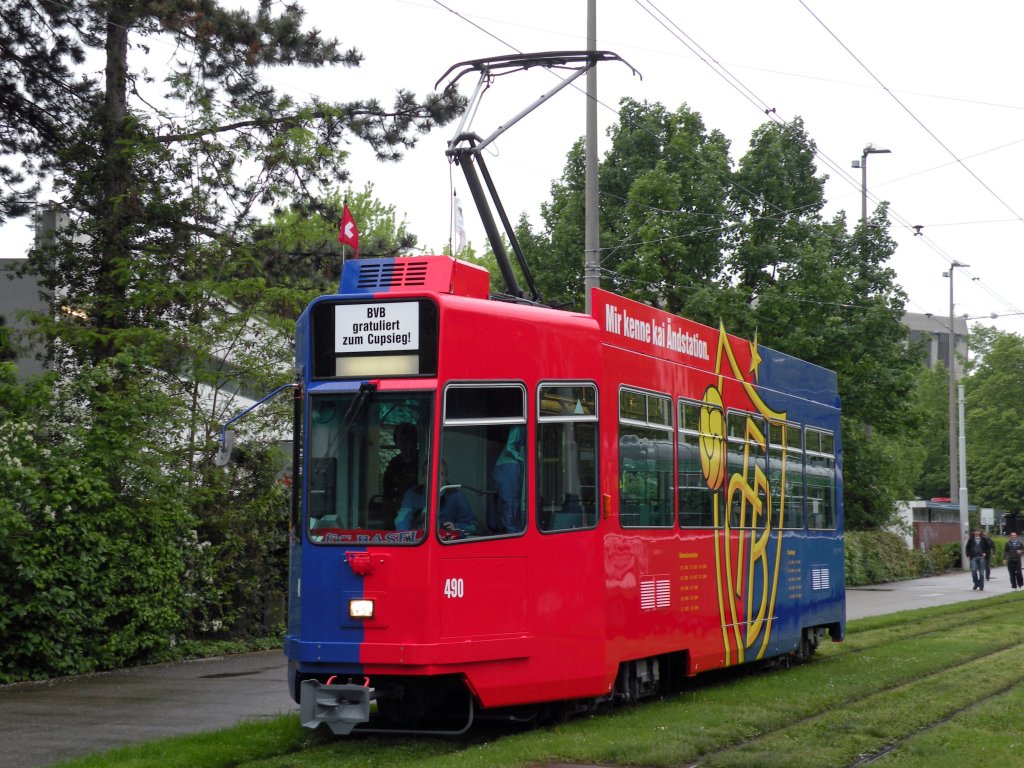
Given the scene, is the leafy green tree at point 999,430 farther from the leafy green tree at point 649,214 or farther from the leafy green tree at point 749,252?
the leafy green tree at point 649,214

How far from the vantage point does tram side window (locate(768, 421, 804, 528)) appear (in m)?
15.3

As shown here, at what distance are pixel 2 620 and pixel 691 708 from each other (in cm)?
692

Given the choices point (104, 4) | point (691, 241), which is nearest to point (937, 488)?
point (691, 241)

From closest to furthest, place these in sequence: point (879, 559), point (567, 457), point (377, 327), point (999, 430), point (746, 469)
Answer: point (377, 327) → point (567, 457) → point (746, 469) → point (879, 559) → point (999, 430)

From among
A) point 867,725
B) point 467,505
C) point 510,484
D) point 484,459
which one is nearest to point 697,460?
point 867,725

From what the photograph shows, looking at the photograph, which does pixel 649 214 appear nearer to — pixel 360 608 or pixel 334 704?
pixel 360 608

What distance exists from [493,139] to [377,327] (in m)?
4.67

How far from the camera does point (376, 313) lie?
32.9 feet

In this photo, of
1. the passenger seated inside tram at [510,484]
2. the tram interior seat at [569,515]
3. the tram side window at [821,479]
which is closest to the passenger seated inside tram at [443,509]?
the passenger seated inside tram at [510,484]

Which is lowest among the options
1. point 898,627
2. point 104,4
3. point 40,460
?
point 898,627

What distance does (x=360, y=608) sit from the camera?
9.59 metres

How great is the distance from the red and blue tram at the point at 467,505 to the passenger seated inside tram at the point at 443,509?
0.4 inches

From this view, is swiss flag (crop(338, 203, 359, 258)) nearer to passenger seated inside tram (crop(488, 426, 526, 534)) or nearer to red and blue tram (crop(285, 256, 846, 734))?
red and blue tram (crop(285, 256, 846, 734))

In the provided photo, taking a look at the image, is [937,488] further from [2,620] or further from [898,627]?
[2,620]
